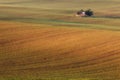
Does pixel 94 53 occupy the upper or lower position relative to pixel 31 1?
upper

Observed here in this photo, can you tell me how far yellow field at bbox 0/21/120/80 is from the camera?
2541cm

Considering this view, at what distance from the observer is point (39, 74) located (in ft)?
82.8

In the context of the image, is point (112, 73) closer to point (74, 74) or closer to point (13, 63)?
point (74, 74)

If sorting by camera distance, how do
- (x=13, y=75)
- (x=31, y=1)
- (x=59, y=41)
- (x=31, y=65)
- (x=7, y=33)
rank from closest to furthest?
(x=13, y=75) → (x=31, y=65) → (x=59, y=41) → (x=7, y=33) → (x=31, y=1)

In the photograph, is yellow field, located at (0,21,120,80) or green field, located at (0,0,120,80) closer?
green field, located at (0,0,120,80)

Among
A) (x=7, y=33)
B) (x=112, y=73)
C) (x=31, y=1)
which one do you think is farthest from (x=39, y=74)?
(x=31, y=1)

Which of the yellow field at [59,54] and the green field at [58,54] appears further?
the yellow field at [59,54]

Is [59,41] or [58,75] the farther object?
[59,41]

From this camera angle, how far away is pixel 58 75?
24875 mm

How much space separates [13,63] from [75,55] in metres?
5.51

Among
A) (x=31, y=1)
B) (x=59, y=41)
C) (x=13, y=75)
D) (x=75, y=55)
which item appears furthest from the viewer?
(x=31, y=1)

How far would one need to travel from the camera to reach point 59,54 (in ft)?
98.1

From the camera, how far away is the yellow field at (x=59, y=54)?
25.4m

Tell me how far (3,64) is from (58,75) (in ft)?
16.7
